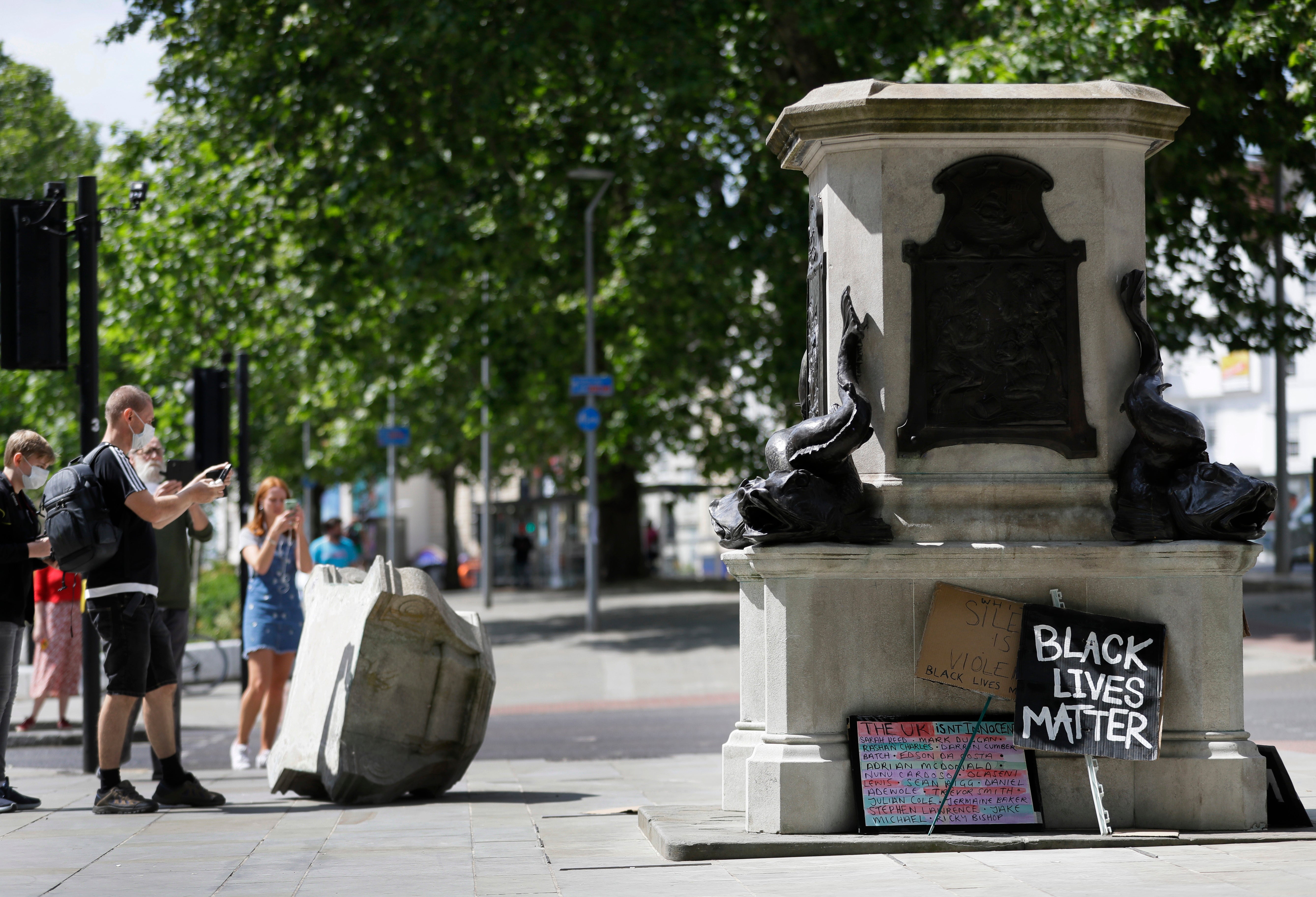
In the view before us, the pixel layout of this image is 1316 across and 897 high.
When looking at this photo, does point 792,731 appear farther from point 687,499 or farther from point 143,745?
point 687,499

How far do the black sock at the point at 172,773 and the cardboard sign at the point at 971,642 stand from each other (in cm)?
383

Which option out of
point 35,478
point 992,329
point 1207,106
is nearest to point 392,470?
point 1207,106

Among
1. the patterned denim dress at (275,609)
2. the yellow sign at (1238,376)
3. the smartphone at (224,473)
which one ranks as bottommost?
the patterned denim dress at (275,609)

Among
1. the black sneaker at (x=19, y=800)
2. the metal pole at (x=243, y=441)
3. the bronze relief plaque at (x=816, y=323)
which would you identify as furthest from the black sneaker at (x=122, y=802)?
the metal pole at (x=243, y=441)

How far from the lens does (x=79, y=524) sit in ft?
23.8

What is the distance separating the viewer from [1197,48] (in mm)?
15781

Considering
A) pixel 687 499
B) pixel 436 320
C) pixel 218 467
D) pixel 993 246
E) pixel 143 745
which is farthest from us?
pixel 687 499

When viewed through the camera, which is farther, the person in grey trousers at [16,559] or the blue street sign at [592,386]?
the blue street sign at [592,386]

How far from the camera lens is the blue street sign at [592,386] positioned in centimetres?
2169

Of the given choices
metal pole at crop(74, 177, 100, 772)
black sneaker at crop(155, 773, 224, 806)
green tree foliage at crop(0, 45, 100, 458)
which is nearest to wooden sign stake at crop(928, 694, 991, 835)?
black sneaker at crop(155, 773, 224, 806)

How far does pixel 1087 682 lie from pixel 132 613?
440 centimetres

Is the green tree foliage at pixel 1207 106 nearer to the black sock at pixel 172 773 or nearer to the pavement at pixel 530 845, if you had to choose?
the pavement at pixel 530 845

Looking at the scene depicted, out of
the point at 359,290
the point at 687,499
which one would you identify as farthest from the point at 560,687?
the point at 687,499

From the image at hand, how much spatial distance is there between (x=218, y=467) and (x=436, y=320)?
14.7 meters
